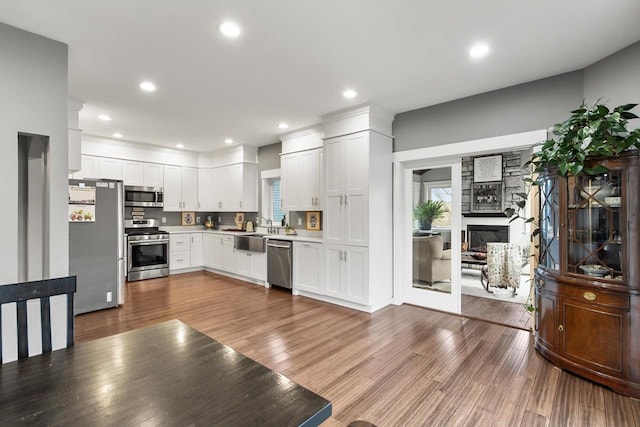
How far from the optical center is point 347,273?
14.0 ft

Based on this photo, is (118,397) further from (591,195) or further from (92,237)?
(92,237)

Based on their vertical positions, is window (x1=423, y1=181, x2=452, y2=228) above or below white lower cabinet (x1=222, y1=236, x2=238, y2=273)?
above

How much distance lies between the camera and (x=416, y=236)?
442cm

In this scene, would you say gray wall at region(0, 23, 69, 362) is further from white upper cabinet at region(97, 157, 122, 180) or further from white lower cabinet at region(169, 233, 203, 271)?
white lower cabinet at region(169, 233, 203, 271)

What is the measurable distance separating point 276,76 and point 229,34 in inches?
31.1

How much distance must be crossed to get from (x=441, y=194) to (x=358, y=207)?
1.14 metres

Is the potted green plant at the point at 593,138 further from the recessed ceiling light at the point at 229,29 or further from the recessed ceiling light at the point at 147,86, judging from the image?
the recessed ceiling light at the point at 147,86

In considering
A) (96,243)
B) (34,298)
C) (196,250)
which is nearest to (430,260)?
(34,298)

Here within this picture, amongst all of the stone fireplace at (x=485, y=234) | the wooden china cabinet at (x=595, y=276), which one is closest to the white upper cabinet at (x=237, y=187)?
the stone fireplace at (x=485, y=234)

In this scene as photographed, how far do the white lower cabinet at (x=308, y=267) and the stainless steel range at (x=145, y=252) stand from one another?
3.01m

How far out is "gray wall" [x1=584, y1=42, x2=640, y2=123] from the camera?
8.50ft

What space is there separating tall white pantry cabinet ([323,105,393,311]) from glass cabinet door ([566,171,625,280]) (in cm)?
206

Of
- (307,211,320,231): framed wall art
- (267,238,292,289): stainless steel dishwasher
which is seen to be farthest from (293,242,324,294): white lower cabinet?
(307,211,320,231): framed wall art

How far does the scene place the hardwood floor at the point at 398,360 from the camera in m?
2.06
